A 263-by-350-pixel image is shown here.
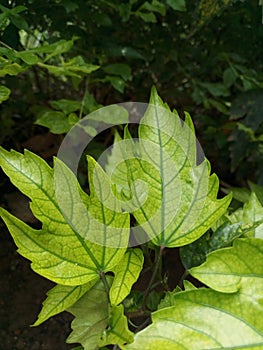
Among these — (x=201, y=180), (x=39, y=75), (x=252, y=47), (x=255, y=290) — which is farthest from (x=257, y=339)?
(x=39, y=75)

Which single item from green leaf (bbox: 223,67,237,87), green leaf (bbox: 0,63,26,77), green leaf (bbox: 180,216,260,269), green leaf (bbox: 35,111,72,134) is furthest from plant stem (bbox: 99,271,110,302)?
green leaf (bbox: 223,67,237,87)

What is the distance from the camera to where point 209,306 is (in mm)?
592

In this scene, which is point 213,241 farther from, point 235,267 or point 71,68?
point 71,68

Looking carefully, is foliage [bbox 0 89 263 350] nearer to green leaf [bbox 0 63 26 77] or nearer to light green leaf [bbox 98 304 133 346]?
light green leaf [bbox 98 304 133 346]

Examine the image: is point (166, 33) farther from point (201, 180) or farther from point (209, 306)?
point (209, 306)

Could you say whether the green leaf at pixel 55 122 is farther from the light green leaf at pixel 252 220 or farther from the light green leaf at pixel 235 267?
the light green leaf at pixel 235 267

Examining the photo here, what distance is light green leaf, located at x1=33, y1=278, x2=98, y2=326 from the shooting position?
652 millimetres

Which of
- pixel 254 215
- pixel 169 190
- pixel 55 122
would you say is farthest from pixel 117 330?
pixel 55 122

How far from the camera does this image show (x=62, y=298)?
656 mm

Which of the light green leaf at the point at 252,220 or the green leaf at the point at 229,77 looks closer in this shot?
the light green leaf at the point at 252,220

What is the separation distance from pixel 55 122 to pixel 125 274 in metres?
0.54

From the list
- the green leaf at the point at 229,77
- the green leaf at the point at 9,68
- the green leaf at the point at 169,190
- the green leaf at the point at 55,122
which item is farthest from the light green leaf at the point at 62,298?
the green leaf at the point at 229,77

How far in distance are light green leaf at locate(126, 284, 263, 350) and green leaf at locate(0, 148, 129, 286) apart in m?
0.09

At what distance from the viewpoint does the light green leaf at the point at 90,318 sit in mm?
648
